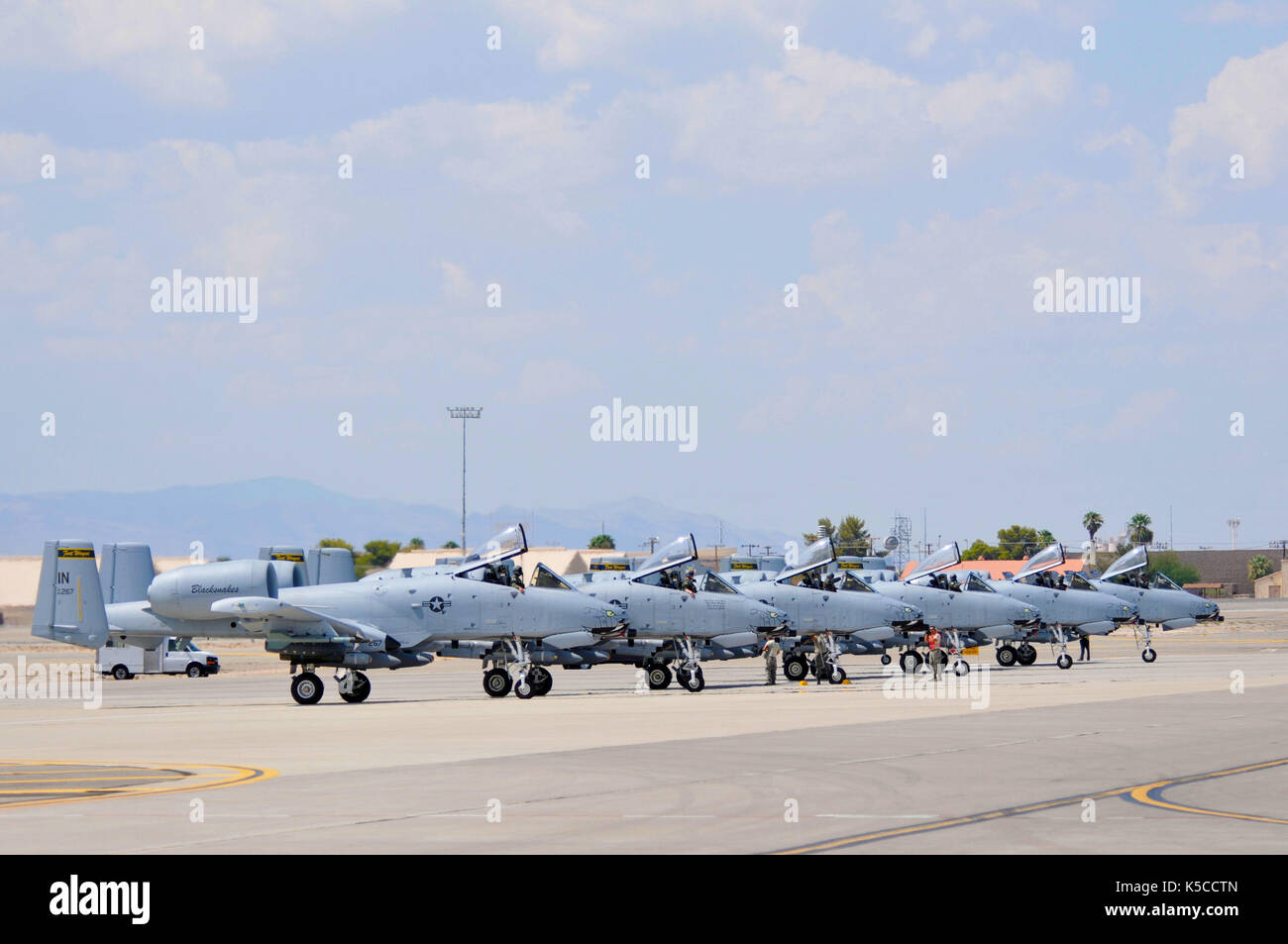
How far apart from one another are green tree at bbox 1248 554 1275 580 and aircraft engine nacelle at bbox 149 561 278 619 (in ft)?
568

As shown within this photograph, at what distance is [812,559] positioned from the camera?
4381cm

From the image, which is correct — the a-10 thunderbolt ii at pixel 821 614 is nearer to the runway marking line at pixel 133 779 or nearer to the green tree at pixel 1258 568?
the runway marking line at pixel 133 779

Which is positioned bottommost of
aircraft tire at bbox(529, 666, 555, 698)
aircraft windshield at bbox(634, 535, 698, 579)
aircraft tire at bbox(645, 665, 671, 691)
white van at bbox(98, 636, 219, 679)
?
white van at bbox(98, 636, 219, 679)

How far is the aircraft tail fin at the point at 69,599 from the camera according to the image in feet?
112

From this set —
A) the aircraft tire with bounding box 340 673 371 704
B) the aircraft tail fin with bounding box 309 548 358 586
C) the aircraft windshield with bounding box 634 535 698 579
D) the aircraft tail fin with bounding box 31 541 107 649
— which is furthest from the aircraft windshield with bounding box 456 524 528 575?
the aircraft tail fin with bounding box 31 541 107 649

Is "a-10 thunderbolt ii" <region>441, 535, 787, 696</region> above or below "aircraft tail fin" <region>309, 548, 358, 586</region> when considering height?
below

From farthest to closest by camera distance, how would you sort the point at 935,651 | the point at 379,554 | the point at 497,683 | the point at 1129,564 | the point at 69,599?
the point at 379,554
the point at 1129,564
the point at 935,651
the point at 69,599
the point at 497,683

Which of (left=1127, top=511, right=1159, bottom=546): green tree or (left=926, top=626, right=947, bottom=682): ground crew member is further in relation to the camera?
(left=1127, top=511, right=1159, bottom=546): green tree

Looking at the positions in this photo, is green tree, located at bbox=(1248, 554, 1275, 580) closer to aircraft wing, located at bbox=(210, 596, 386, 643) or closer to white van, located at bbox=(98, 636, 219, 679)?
white van, located at bbox=(98, 636, 219, 679)

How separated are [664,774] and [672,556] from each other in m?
21.2

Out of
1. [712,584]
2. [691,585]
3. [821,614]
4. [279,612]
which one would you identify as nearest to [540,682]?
[691,585]

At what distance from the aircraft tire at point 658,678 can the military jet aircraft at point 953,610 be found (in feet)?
34.3

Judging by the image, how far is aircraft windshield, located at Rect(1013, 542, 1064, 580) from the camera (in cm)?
5372

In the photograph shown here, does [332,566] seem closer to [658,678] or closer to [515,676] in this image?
[515,676]
